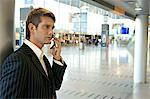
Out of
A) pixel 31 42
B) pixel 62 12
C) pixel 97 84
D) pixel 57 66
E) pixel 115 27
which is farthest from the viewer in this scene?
pixel 115 27

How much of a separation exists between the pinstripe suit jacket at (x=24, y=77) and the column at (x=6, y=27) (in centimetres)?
22

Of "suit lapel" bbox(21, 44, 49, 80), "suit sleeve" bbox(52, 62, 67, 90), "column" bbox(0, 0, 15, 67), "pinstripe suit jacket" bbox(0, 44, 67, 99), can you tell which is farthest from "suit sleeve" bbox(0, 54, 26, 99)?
"suit sleeve" bbox(52, 62, 67, 90)

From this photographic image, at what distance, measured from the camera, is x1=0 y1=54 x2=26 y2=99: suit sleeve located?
5.39ft

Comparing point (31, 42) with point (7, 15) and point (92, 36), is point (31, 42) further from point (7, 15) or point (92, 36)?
point (92, 36)

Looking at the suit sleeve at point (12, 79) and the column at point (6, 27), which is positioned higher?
the column at point (6, 27)

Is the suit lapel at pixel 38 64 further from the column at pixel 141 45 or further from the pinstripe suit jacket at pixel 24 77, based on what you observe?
the column at pixel 141 45

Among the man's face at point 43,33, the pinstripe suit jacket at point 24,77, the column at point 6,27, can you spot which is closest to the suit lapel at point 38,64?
the pinstripe suit jacket at point 24,77

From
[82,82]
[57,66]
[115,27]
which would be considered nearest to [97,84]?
[82,82]

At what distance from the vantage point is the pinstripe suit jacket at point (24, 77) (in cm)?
165

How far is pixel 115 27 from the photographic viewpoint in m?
48.2

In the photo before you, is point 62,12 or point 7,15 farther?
point 62,12

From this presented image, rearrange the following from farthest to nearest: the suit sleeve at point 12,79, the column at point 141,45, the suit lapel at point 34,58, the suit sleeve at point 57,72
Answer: the column at point 141,45
the suit sleeve at point 57,72
the suit lapel at point 34,58
the suit sleeve at point 12,79

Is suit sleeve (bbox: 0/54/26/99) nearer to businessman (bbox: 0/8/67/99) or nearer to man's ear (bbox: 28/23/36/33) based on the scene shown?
businessman (bbox: 0/8/67/99)

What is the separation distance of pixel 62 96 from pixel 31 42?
5.84m
